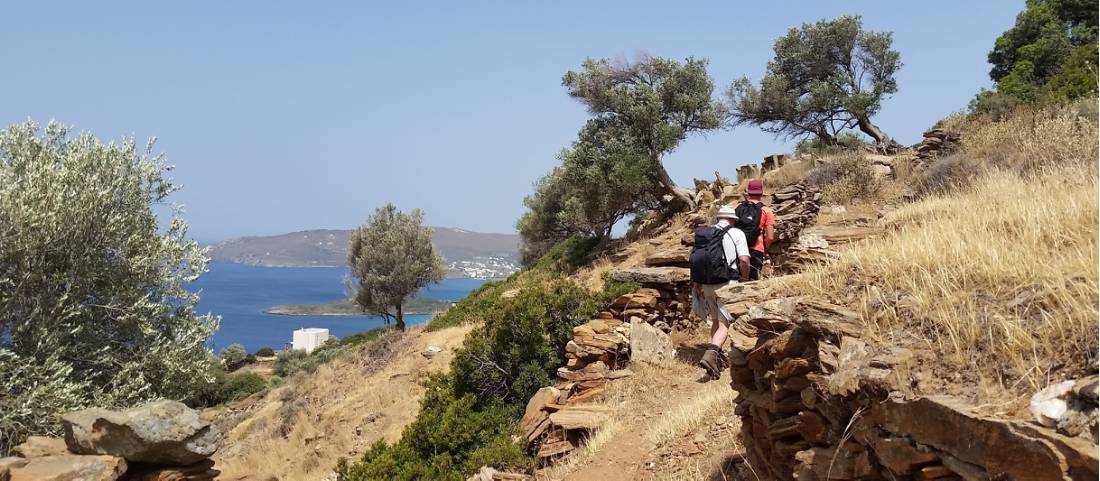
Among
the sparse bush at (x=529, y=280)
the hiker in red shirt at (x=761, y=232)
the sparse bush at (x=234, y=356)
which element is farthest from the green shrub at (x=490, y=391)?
the sparse bush at (x=234, y=356)

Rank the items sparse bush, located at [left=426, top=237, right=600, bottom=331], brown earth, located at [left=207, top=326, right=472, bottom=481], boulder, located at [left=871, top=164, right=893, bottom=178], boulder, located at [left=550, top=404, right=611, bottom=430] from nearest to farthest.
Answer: boulder, located at [left=550, top=404, right=611, bottom=430] → brown earth, located at [left=207, top=326, right=472, bottom=481] → boulder, located at [left=871, top=164, right=893, bottom=178] → sparse bush, located at [left=426, top=237, right=600, bottom=331]

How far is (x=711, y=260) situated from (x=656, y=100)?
15.9 meters

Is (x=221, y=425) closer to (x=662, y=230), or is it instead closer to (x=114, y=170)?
(x=114, y=170)

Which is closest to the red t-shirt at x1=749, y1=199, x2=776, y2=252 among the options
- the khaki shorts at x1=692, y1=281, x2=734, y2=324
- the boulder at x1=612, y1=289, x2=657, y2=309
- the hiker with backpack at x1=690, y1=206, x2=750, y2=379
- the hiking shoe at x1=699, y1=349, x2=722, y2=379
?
the hiker with backpack at x1=690, y1=206, x2=750, y2=379

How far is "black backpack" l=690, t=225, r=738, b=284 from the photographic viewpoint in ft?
26.7

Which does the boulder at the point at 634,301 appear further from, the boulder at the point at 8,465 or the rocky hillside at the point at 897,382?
the boulder at the point at 8,465

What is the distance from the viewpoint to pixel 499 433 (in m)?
9.12

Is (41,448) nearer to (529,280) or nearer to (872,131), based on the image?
(529,280)

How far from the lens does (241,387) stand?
2973 cm

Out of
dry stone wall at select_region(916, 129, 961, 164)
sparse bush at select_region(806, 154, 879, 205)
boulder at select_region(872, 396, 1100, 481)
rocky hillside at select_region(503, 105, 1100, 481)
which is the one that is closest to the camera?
boulder at select_region(872, 396, 1100, 481)

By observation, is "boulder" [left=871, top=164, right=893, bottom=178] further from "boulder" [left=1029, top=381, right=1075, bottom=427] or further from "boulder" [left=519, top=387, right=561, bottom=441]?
"boulder" [left=1029, top=381, right=1075, bottom=427]

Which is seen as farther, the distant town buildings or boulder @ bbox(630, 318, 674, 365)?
the distant town buildings

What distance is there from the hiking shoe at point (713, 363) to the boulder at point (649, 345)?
111cm

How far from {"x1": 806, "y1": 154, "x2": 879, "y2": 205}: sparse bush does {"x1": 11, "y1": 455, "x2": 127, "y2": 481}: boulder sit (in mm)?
15279
